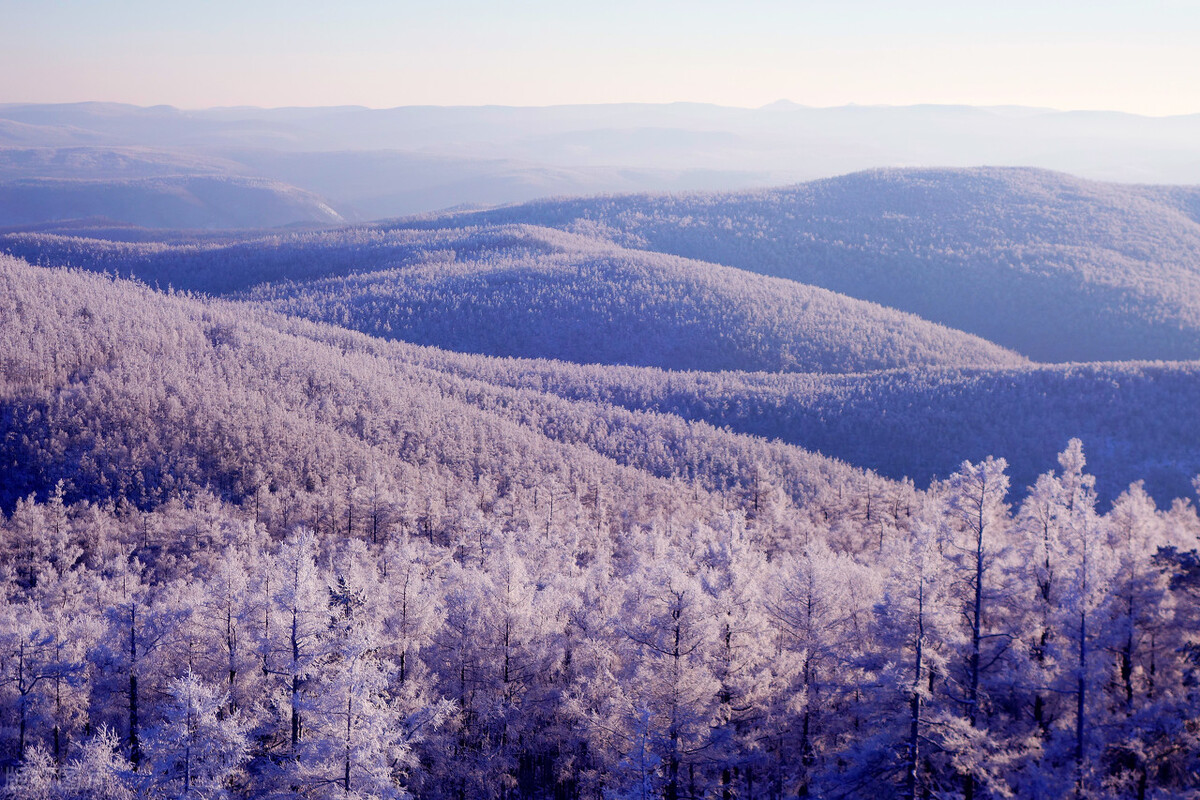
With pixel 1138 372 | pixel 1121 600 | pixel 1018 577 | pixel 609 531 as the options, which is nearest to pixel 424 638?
pixel 1018 577

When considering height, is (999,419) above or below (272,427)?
below

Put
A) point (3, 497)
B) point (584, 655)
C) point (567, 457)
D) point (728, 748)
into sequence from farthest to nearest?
point (567, 457)
point (3, 497)
point (584, 655)
point (728, 748)

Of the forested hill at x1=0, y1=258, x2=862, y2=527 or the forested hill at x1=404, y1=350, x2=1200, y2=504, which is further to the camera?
the forested hill at x1=404, y1=350, x2=1200, y2=504

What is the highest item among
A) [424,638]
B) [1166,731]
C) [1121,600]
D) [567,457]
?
[1121,600]

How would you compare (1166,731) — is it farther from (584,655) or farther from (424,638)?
(424,638)

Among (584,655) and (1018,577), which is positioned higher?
(1018,577)

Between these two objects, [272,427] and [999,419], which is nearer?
[272,427]

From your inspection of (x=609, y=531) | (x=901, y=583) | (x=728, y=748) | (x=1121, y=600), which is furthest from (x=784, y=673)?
(x=609, y=531)

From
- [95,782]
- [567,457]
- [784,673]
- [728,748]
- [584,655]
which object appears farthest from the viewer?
[567,457]

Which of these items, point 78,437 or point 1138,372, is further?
point 1138,372

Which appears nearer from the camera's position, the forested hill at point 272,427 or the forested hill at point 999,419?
the forested hill at point 272,427

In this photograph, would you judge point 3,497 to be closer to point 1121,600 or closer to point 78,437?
point 78,437
